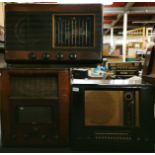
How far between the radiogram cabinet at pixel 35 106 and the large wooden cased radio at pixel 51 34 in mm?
99

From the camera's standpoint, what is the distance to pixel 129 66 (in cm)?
416

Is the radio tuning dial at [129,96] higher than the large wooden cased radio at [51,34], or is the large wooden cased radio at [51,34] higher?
the large wooden cased radio at [51,34]

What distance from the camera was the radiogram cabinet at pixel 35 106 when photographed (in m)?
1.11

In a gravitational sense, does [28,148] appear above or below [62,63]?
below

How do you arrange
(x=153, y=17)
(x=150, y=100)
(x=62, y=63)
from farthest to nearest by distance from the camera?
1. (x=153, y=17)
2. (x=62, y=63)
3. (x=150, y=100)

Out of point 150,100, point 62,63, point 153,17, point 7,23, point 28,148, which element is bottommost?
point 28,148

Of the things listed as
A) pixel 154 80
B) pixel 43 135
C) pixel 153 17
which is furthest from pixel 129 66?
pixel 153 17

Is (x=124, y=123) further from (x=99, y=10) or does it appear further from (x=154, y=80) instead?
(x=99, y=10)

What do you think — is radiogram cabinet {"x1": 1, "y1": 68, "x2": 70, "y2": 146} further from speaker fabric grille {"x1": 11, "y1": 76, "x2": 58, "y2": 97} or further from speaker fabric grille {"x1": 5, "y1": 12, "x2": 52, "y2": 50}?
speaker fabric grille {"x1": 5, "y1": 12, "x2": 52, "y2": 50}

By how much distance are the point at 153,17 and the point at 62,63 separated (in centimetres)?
987

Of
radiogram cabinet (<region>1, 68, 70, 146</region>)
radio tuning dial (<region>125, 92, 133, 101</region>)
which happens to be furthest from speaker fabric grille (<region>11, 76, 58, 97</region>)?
radio tuning dial (<region>125, 92, 133, 101</region>)

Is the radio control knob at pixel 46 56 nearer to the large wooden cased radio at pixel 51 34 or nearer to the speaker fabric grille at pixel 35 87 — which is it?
the large wooden cased radio at pixel 51 34

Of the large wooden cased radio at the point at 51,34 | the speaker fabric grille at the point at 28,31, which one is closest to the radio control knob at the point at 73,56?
the large wooden cased radio at the point at 51,34

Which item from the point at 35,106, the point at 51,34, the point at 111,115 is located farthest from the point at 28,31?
the point at 111,115
